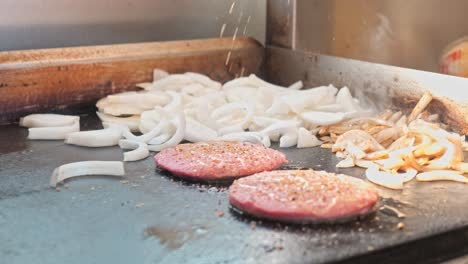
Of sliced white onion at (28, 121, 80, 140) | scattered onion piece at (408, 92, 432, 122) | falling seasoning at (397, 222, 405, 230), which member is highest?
scattered onion piece at (408, 92, 432, 122)

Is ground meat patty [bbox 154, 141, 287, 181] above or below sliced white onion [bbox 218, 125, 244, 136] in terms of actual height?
above

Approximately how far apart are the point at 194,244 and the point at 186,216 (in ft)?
0.57

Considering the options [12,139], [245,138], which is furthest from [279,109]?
[12,139]

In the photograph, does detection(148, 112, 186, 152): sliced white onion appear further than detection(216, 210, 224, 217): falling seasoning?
Yes

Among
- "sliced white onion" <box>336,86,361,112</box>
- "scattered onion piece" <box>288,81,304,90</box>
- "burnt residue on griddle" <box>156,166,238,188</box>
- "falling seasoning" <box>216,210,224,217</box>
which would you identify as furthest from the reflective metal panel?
"falling seasoning" <box>216,210,224,217</box>

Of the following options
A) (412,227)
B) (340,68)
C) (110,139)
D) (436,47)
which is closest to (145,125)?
(110,139)

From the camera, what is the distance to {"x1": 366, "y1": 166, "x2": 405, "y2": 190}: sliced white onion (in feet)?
5.37

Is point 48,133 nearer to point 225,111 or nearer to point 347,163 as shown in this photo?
point 225,111

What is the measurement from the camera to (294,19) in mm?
2967

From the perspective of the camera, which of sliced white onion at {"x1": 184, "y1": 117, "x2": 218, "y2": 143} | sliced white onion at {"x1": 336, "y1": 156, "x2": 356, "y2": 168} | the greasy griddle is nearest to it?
the greasy griddle

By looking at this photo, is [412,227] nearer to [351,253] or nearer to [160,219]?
[351,253]

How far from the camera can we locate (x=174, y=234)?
1322mm

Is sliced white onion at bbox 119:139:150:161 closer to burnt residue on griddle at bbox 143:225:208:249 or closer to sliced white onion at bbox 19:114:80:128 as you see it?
sliced white onion at bbox 19:114:80:128

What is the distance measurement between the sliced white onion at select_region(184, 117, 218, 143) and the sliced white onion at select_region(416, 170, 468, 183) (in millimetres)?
748
